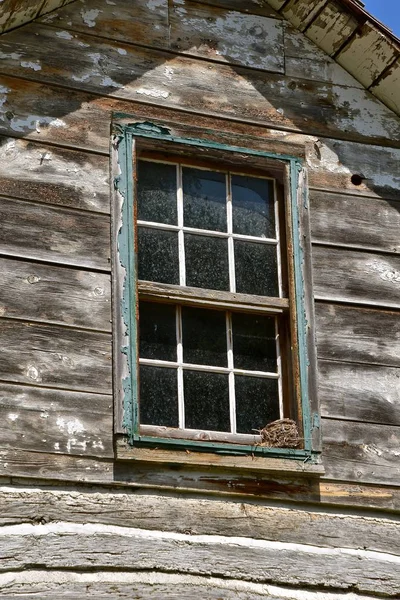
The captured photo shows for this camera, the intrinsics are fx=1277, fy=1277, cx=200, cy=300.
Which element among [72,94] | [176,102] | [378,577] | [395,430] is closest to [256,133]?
[176,102]

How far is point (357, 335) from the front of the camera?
23.6 ft

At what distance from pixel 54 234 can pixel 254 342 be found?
4.15 ft

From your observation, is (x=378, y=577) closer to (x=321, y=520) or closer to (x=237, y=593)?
(x=321, y=520)

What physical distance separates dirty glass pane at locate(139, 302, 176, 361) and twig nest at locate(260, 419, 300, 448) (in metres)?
0.63

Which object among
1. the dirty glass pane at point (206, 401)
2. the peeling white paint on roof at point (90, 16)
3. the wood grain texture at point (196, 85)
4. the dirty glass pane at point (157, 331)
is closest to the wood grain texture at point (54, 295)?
the dirty glass pane at point (157, 331)

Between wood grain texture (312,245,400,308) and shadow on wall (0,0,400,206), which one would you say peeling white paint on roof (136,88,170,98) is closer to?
shadow on wall (0,0,400,206)

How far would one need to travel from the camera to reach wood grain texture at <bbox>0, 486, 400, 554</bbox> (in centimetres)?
612

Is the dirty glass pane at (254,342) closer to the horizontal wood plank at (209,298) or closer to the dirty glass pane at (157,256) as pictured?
the horizontal wood plank at (209,298)

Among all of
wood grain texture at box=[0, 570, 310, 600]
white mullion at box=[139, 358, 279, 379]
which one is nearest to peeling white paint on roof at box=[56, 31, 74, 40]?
white mullion at box=[139, 358, 279, 379]

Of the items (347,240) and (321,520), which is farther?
(347,240)

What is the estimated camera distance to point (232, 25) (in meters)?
7.82

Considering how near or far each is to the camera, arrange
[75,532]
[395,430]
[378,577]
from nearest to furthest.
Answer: [75,532], [378,577], [395,430]

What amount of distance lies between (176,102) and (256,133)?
0.51 m

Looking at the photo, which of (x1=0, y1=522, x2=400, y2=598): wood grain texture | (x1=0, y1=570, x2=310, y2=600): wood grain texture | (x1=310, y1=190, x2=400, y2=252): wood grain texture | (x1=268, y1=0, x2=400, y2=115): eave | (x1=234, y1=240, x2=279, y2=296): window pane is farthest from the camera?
(x1=268, y1=0, x2=400, y2=115): eave
